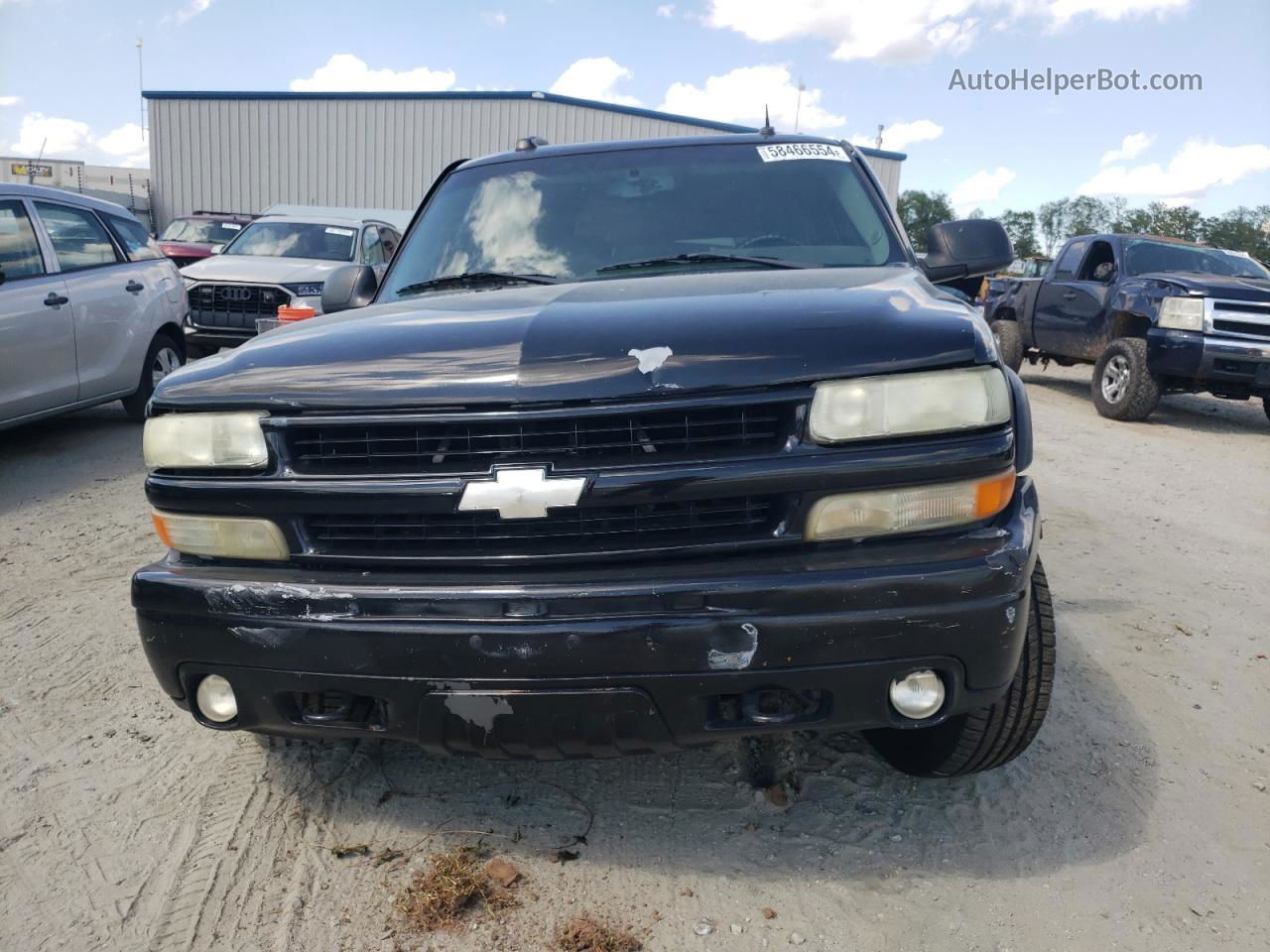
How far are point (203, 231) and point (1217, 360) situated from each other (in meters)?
14.6

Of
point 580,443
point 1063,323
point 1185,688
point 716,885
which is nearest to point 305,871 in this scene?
point 716,885

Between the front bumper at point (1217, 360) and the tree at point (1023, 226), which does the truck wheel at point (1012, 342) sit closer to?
the front bumper at point (1217, 360)

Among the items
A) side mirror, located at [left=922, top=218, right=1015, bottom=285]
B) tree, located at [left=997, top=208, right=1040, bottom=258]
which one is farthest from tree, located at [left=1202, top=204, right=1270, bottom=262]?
side mirror, located at [left=922, top=218, right=1015, bottom=285]

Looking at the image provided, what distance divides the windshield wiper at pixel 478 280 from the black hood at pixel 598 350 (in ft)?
1.78

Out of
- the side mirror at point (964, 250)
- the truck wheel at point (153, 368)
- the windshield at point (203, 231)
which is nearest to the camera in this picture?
the side mirror at point (964, 250)

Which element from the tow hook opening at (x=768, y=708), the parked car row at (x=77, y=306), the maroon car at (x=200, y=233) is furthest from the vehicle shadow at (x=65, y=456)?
the maroon car at (x=200, y=233)

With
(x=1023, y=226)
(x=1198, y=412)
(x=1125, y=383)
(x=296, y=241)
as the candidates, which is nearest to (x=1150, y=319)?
(x=1125, y=383)

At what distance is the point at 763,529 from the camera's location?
200 cm

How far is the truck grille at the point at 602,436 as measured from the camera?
6.43 feet

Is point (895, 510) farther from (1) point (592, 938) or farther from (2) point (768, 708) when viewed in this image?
(1) point (592, 938)

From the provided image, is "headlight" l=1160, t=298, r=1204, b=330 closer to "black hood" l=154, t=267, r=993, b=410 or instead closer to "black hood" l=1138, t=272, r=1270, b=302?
"black hood" l=1138, t=272, r=1270, b=302

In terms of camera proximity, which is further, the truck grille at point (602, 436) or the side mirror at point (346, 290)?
the side mirror at point (346, 290)

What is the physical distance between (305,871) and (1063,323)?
403 inches

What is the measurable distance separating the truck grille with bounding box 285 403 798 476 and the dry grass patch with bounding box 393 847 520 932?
2.97ft
